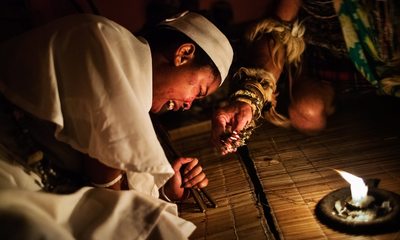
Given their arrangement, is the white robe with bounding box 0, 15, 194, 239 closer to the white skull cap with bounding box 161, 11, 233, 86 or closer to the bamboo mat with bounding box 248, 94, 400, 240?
the white skull cap with bounding box 161, 11, 233, 86

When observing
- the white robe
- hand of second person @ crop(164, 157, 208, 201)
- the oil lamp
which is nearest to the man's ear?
the white robe

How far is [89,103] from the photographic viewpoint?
1.50 m

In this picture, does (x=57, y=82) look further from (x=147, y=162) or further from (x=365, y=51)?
(x=365, y=51)

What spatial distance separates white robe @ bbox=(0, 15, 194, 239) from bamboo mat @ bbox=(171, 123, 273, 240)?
0.34m

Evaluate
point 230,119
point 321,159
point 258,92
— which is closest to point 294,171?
point 321,159

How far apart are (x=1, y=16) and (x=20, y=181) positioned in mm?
2054

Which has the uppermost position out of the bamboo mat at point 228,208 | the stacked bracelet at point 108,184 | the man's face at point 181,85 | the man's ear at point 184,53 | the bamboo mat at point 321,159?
the man's ear at point 184,53

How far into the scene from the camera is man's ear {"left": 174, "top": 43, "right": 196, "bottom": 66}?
1965 millimetres

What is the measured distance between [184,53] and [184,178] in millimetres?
704

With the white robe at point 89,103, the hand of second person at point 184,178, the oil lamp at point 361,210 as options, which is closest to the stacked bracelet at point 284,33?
the hand of second person at point 184,178

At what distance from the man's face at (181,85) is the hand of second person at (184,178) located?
0.35m

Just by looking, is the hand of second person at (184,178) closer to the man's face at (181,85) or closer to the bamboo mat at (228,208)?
the bamboo mat at (228,208)

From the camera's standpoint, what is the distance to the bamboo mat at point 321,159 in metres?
1.81

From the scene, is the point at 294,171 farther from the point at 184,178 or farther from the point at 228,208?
the point at 184,178
